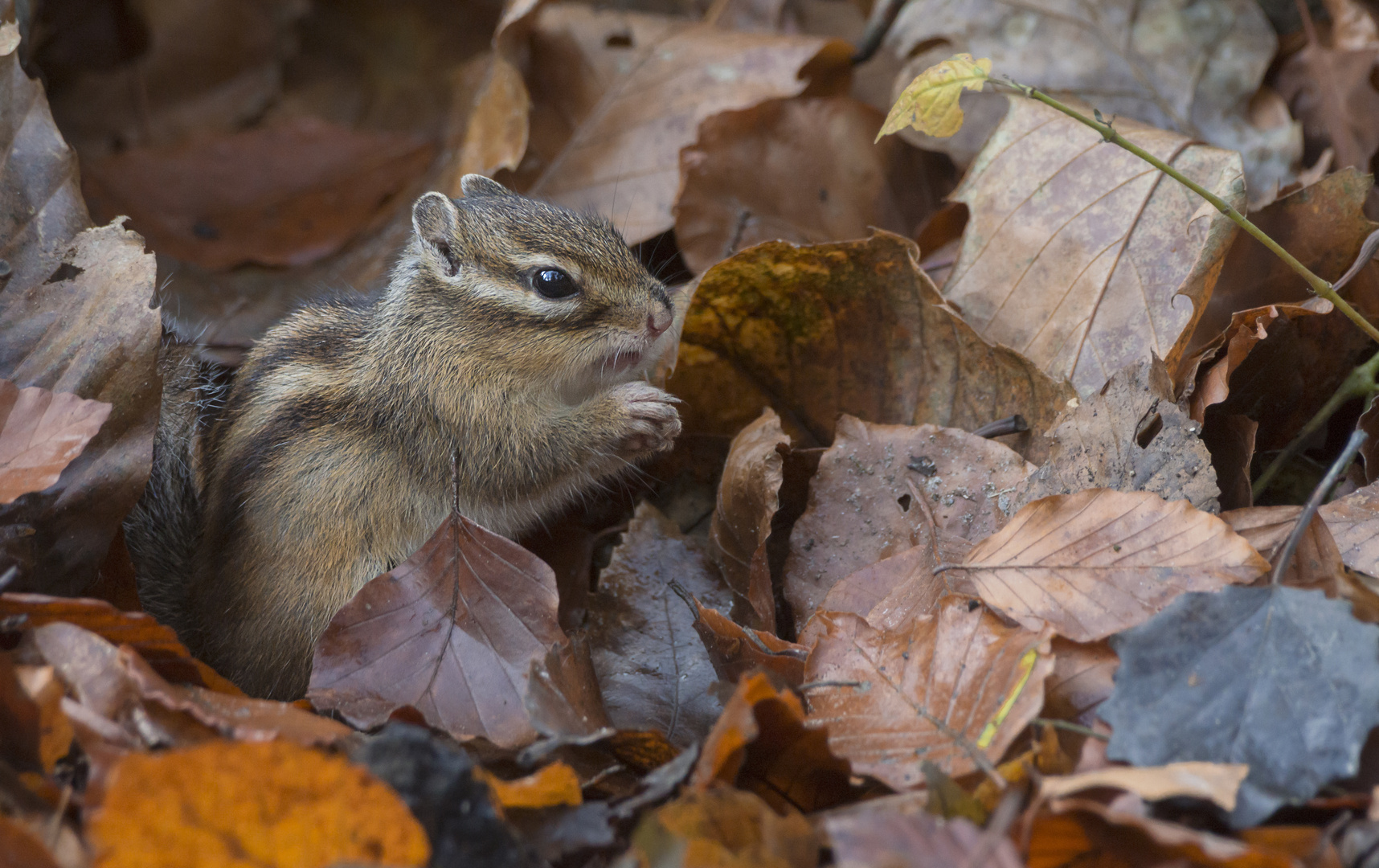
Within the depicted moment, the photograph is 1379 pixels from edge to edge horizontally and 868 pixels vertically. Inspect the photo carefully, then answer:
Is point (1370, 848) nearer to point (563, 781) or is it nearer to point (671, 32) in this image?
point (563, 781)

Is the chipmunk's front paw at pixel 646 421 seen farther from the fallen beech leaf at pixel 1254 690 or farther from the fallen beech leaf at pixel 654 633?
the fallen beech leaf at pixel 1254 690

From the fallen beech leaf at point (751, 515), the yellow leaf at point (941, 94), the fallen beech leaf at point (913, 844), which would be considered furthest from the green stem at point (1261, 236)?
the fallen beech leaf at point (913, 844)

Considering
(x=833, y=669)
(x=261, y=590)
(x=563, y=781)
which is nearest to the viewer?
(x=563, y=781)

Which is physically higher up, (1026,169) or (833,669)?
(1026,169)

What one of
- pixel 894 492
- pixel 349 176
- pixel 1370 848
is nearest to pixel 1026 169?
pixel 894 492

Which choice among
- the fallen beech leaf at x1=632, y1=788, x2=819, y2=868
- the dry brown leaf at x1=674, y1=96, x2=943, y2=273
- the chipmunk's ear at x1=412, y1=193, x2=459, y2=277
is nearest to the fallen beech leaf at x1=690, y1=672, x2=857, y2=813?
the fallen beech leaf at x1=632, y1=788, x2=819, y2=868
